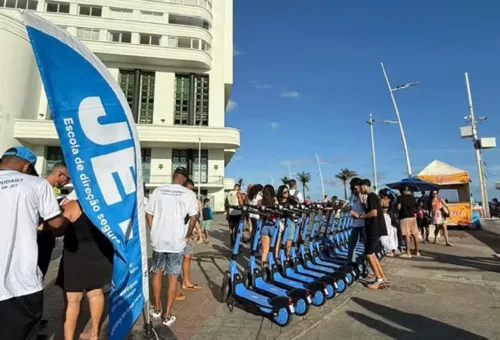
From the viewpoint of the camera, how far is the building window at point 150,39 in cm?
3309

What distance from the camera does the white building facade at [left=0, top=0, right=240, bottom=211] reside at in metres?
30.7

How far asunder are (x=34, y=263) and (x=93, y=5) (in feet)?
127

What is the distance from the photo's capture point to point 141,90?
33.3 m

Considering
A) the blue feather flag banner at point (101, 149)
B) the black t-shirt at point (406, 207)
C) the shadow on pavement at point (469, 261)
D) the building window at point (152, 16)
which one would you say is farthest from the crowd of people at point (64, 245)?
the building window at point (152, 16)

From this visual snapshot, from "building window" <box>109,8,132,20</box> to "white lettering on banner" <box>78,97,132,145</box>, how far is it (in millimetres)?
37111

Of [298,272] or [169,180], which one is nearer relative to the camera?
[298,272]

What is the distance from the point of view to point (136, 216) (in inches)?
96.1

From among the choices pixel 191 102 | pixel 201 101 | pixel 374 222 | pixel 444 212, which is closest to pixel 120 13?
pixel 191 102

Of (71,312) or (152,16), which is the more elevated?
(152,16)

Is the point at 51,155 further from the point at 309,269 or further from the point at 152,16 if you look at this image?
the point at 309,269

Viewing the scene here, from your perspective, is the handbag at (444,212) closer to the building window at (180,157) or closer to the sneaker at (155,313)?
the sneaker at (155,313)

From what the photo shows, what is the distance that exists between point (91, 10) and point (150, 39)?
701 cm

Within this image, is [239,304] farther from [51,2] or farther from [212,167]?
[51,2]

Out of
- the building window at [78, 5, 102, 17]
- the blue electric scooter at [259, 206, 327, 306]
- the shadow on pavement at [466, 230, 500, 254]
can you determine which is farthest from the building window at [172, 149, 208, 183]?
the blue electric scooter at [259, 206, 327, 306]
